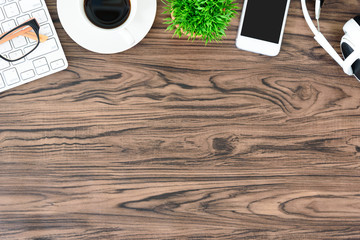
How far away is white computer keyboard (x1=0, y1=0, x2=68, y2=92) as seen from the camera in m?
0.62

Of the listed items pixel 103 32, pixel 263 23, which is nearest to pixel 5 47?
pixel 103 32

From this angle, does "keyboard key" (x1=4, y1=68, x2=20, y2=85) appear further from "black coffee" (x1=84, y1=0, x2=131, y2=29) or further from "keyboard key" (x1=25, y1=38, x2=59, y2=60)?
"black coffee" (x1=84, y1=0, x2=131, y2=29)

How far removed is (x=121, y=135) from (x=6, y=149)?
26cm

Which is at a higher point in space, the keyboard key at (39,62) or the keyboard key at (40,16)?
the keyboard key at (40,16)

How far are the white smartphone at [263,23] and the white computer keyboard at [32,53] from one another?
0.41 metres

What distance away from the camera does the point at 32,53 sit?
2.08 feet

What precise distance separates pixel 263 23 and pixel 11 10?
1.80 ft

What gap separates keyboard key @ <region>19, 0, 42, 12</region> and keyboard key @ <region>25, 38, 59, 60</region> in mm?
76

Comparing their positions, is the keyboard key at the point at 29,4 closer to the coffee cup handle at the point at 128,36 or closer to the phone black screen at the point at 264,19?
the coffee cup handle at the point at 128,36

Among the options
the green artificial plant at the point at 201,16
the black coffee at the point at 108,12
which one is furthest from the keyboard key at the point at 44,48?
the green artificial plant at the point at 201,16

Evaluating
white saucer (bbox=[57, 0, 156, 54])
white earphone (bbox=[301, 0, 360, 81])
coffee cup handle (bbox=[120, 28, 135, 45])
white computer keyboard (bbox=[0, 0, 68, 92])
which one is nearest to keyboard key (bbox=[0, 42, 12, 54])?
white computer keyboard (bbox=[0, 0, 68, 92])

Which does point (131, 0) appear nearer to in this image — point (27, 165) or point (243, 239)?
point (27, 165)

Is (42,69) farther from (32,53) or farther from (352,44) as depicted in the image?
(352,44)

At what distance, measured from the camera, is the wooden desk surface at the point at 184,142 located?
660mm
